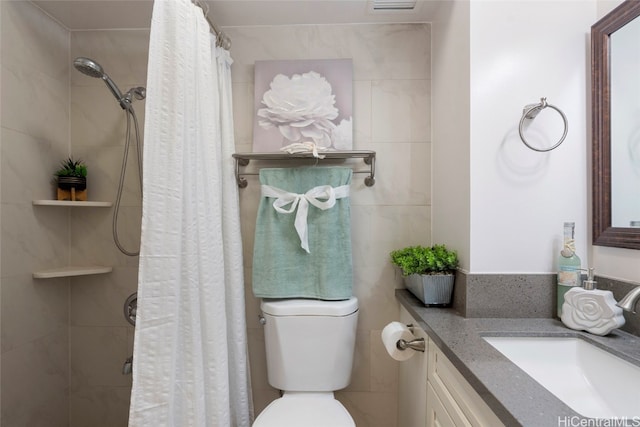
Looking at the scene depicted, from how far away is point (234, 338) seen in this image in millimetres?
1389

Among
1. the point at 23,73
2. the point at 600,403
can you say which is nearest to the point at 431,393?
the point at 600,403

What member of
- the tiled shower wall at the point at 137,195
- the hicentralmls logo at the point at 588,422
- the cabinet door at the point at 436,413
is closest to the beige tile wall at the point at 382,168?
the tiled shower wall at the point at 137,195

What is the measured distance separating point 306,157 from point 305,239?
0.41m

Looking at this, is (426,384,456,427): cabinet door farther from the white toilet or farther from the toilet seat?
the white toilet

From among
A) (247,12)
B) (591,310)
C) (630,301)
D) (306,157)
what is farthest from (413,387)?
(247,12)

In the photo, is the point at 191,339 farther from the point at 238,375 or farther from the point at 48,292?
the point at 48,292

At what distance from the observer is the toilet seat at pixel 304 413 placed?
3.90ft

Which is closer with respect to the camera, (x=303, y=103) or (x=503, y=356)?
(x=503, y=356)

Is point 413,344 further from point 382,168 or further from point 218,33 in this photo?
point 218,33

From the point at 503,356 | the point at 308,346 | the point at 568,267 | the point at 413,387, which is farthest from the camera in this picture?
the point at 308,346

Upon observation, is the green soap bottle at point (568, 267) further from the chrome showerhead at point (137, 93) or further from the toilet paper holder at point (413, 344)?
the chrome showerhead at point (137, 93)

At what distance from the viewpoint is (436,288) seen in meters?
1.24

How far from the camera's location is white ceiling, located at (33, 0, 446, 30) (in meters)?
1.46

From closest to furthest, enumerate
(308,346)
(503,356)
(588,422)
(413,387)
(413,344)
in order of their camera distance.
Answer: (588,422)
(503,356)
(413,344)
(413,387)
(308,346)
